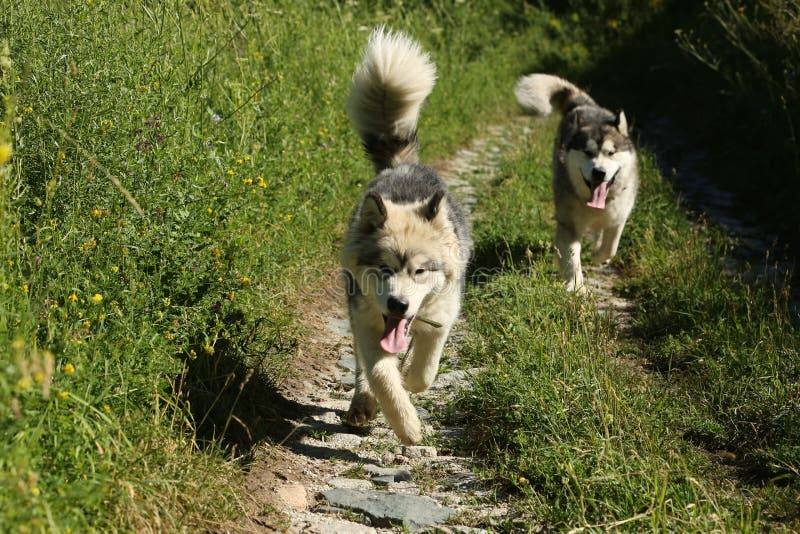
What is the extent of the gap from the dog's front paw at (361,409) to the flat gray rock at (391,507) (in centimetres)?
70

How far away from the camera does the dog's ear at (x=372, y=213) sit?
4000 millimetres

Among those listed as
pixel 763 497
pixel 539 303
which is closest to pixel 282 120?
pixel 539 303

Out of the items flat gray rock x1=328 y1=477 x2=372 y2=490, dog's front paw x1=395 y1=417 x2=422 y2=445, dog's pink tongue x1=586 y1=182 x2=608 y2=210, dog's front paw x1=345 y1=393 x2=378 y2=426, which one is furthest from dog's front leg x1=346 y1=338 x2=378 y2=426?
dog's pink tongue x1=586 y1=182 x2=608 y2=210

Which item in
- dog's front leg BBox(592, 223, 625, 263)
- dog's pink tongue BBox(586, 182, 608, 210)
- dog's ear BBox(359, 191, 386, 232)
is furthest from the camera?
dog's front leg BBox(592, 223, 625, 263)

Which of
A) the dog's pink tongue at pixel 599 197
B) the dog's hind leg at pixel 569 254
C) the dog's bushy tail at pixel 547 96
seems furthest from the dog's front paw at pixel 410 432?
the dog's bushy tail at pixel 547 96

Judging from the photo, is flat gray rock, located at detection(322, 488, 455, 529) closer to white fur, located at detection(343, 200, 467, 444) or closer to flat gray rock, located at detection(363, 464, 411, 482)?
flat gray rock, located at detection(363, 464, 411, 482)

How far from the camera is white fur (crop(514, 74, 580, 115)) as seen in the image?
313 inches

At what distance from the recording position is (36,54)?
3758 mm

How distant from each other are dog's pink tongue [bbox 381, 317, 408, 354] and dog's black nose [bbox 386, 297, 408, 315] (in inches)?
5.2

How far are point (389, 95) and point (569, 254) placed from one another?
6.81 feet

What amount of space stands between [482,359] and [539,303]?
593mm

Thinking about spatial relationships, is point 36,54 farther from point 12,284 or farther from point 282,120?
point 282,120

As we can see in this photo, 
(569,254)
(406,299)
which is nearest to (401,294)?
(406,299)

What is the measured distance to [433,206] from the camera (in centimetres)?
414
